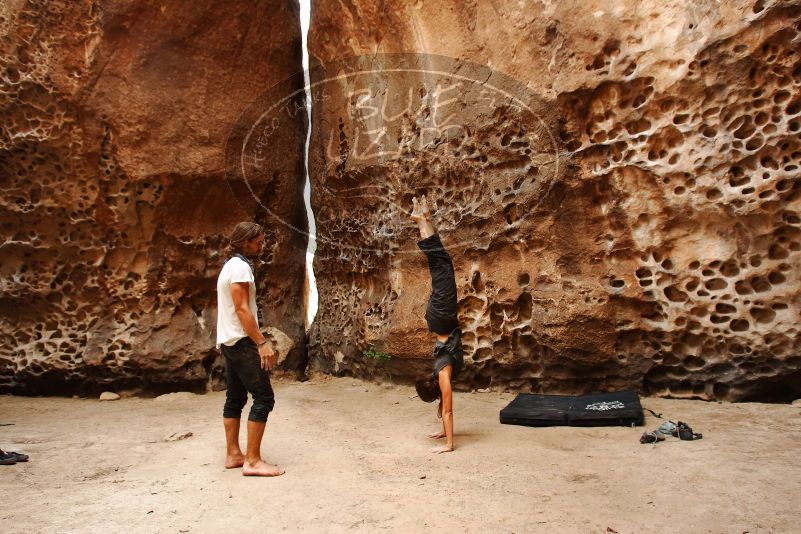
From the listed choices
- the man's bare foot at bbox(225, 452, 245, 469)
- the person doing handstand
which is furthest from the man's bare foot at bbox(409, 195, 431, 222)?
the man's bare foot at bbox(225, 452, 245, 469)

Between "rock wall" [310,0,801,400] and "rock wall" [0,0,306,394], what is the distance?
1.54 m

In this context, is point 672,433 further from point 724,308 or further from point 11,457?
point 11,457

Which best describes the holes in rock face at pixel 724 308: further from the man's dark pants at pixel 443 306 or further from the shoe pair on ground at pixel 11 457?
the shoe pair on ground at pixel 11 457

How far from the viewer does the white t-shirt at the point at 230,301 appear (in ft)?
11.0

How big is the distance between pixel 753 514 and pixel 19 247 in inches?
250

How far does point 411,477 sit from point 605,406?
68.9 inches

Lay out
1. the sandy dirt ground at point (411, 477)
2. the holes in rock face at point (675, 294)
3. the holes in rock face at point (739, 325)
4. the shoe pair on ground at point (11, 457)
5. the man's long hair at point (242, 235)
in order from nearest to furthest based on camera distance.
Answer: the sandy dirt ground at point (411, 477) → the man's long hair at point (242, 235) → the shoe pair on ground at point (11, 457) → the holes in rock face at point (739, 325) → the holes in rock face at point (675, 294)

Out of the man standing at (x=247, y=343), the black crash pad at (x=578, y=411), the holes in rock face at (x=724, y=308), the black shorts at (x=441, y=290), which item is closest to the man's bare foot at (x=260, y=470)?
the man standing at (x=247, y=343)

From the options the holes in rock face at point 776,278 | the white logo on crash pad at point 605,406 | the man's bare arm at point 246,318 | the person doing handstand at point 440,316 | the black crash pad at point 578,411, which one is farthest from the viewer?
the holes in rock face at point 776,278

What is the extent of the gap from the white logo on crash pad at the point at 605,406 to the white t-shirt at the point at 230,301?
2.44 meters

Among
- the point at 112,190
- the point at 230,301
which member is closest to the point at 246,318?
the point at 230,301

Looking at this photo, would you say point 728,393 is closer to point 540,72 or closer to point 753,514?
point 753,514

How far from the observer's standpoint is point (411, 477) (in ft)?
10.9

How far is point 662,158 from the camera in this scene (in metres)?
4.85
